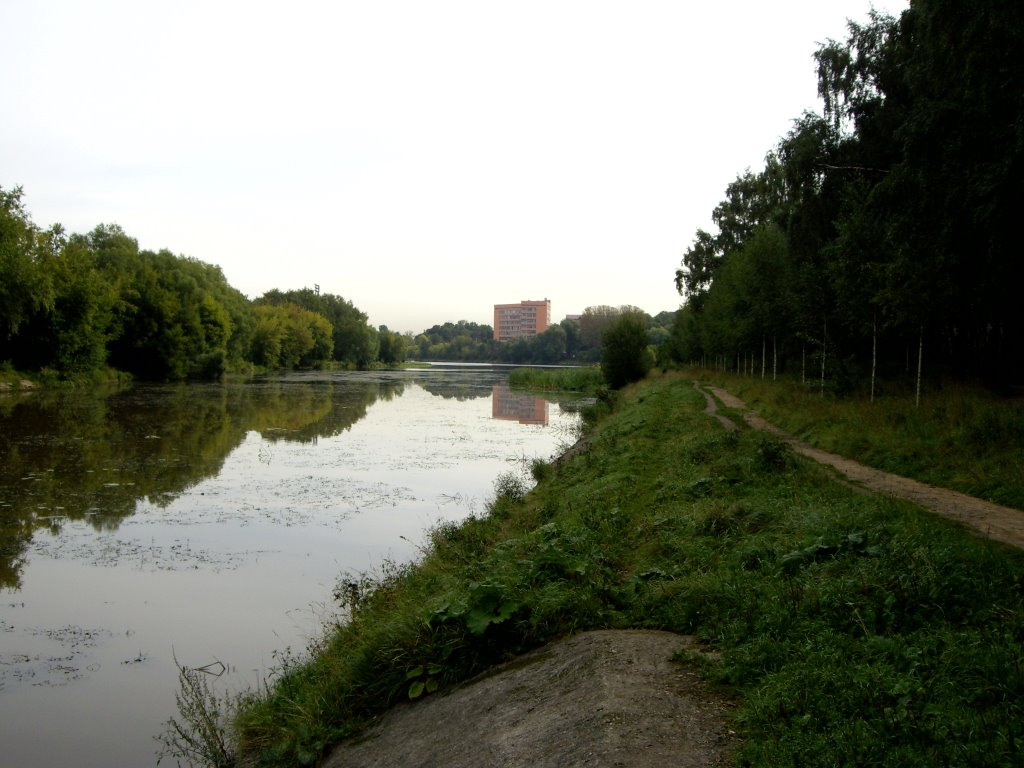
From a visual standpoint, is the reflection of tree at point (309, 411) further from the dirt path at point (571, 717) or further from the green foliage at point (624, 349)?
the dirt path at point (571, 717)

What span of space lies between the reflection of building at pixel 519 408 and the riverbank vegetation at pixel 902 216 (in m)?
11.8

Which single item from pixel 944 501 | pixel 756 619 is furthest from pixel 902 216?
pixel 756 619

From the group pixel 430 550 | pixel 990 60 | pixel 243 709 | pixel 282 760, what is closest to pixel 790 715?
pixel 282 760

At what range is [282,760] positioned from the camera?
5.96 meters

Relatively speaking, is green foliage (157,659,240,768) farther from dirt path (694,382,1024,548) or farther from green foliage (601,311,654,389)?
green foliage (601,311,654,389)

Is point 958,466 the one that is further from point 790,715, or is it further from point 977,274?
point 790,715

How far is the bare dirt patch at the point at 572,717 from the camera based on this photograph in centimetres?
432

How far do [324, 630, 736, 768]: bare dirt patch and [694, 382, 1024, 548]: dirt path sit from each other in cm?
459

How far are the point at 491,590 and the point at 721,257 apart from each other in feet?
163

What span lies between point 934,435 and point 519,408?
3399 cm

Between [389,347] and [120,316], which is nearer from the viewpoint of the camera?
[120,316]

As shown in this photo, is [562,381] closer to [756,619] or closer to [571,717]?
[756,619]

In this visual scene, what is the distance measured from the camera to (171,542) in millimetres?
13156

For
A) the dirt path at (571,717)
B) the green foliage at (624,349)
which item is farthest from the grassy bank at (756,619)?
the green foliage at (624,349)
